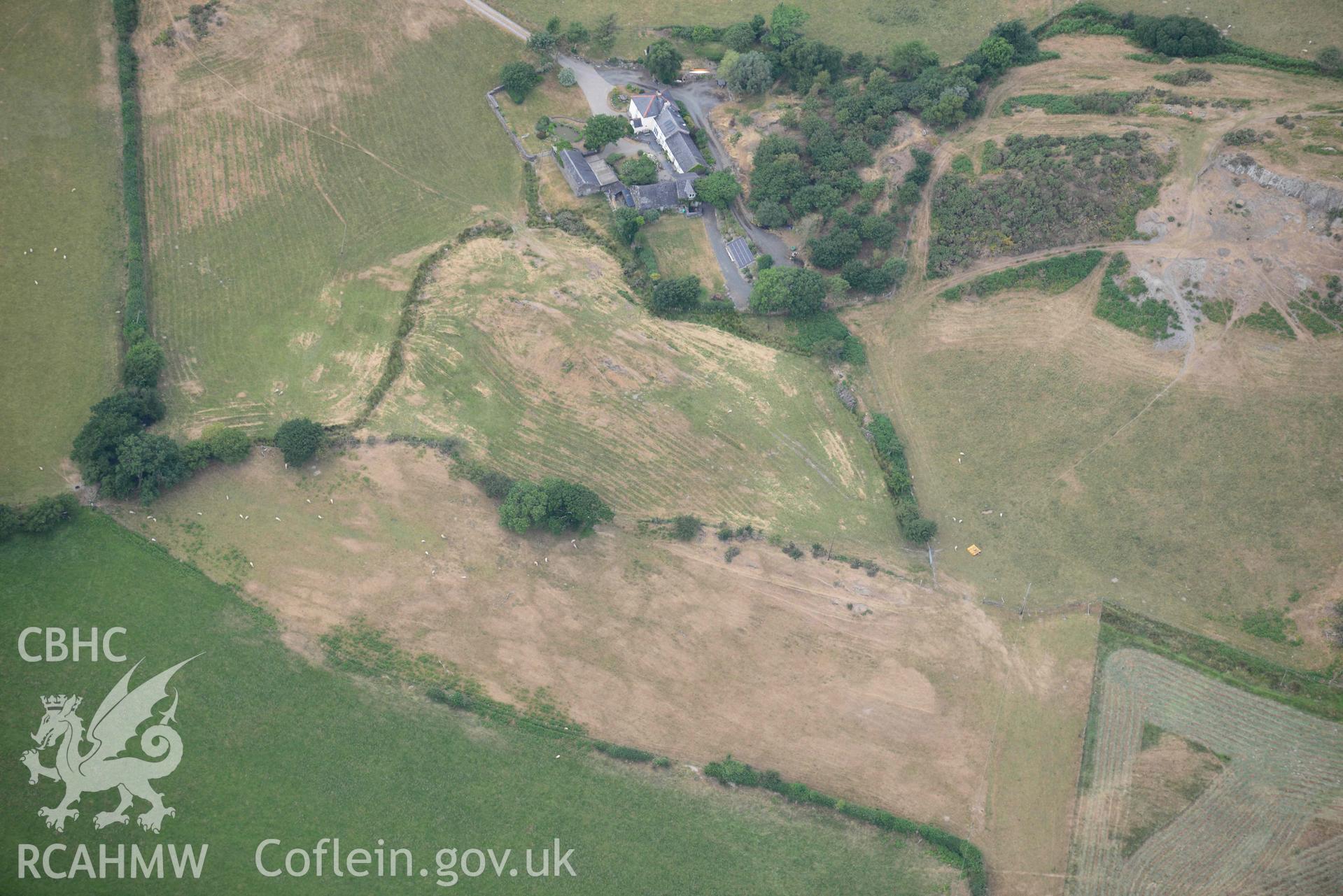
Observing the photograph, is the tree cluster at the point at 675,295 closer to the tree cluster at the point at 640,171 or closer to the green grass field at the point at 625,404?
the green grass field at the point at 625,404

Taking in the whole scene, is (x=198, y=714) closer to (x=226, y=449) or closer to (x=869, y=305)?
(x=226, y=449)

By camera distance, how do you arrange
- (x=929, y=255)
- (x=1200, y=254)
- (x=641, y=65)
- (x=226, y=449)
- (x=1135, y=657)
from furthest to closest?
(x=641, y=65) → (x=929, y=255) → (x=1200, y=254) → (x=226, y=449) → (x=1135, y=657)

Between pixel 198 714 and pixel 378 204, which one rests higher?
pixel 378 204

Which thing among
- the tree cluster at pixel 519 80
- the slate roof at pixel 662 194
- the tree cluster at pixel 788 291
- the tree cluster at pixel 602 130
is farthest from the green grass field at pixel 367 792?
the tree cluster at pixel 519 80

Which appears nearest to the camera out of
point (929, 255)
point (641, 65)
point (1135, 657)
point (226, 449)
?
point (1135, 657)

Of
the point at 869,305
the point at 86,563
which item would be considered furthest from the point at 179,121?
the point at 869,305

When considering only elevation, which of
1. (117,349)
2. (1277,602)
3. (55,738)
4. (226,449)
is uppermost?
(117,349)
